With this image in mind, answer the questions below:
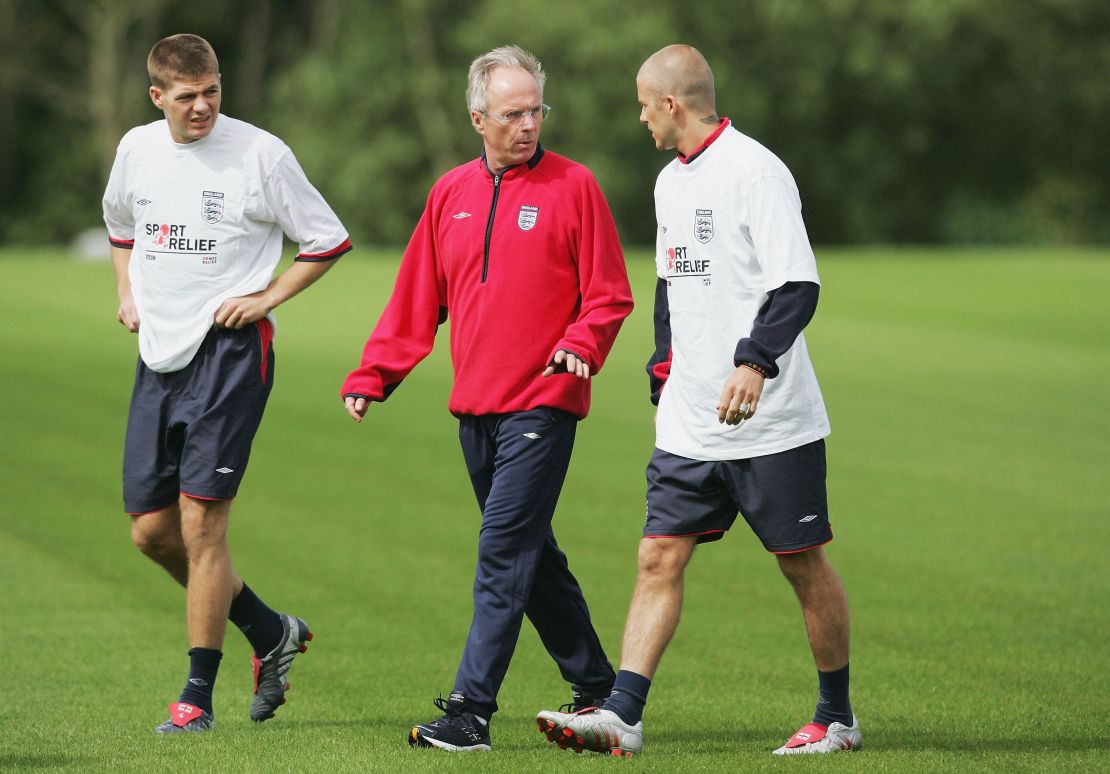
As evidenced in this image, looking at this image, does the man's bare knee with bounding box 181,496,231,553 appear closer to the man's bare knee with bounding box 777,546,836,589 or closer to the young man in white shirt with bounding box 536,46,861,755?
the young man in white shirt with bounding box 536,46,861,755

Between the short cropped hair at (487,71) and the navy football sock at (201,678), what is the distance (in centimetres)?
223

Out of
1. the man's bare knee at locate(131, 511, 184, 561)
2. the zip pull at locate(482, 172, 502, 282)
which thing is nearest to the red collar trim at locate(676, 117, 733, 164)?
the zip pull at locate(482, 172, 502, 282)

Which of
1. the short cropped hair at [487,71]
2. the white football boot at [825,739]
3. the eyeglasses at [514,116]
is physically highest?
the short cropped hair at [487,71]

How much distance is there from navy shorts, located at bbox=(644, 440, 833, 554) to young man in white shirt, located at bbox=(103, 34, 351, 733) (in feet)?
5.30

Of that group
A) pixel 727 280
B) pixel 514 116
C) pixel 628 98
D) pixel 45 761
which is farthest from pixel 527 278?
pixel 628 98

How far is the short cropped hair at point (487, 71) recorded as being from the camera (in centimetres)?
570

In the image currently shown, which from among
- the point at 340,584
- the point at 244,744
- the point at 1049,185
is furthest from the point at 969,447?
the point at 1049,185

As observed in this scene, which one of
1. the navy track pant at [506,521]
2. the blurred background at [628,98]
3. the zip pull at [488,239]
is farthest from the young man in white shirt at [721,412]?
the blurred background at [628,98]

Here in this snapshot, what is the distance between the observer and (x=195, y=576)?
6.17 metres

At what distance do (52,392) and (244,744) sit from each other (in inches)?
524

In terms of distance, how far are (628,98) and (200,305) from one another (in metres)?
46.3

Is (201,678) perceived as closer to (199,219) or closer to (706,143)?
(199,219)

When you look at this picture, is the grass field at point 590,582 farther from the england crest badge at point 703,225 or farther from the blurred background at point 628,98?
the blurred background at point 628,98

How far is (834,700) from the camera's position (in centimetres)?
573
